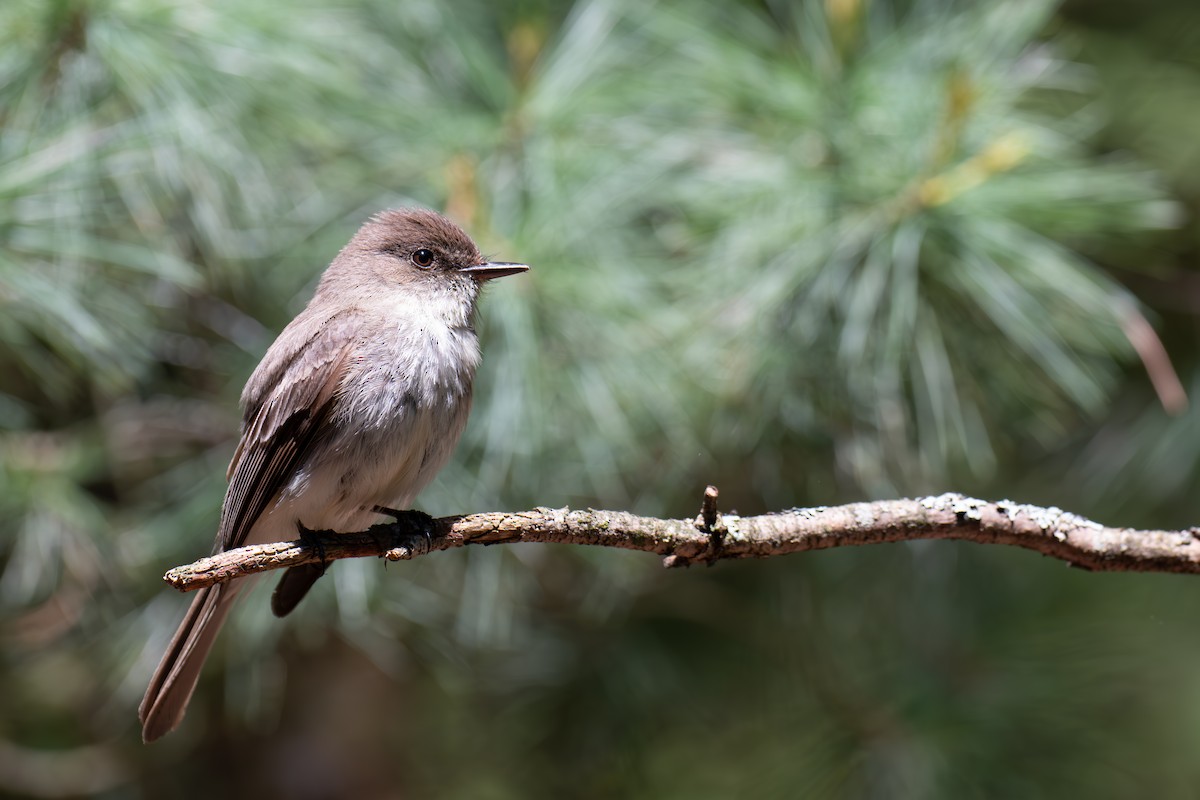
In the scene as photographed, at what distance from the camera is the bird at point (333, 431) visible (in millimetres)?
2414

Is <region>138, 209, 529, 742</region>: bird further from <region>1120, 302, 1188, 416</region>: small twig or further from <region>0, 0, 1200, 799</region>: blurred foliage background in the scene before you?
<region>1120, 302, 1188, 416</region>: small twig

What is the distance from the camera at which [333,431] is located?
2.47m

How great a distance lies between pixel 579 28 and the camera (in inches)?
125

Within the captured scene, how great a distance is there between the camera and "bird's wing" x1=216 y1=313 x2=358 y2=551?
2504mm

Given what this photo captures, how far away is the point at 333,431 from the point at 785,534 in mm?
959

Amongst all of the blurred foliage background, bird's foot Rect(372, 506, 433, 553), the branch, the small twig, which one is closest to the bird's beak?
the blurred foliage background

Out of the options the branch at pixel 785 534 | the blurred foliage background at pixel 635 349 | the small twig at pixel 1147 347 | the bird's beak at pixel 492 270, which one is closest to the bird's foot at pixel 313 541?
the branch at pixel 785 534

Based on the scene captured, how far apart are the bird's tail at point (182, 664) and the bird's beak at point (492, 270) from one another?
0.81 metres

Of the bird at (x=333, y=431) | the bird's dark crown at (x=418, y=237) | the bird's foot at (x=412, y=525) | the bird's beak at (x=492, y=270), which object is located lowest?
the bird's foot at (x=412, y=525)

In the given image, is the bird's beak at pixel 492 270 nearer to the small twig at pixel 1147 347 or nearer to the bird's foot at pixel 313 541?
the bird's foot at pixel 313 541

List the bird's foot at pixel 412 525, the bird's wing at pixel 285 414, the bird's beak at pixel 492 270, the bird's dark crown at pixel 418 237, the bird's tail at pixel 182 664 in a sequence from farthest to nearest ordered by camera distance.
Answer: the bird's dark crown at pixel 418 237 → the bird's beak at pixel 492 270 → the bird's wing at pixel 285 414 → the bird's tail at pixel 182 664 → the bird's foot at pixel 412 525

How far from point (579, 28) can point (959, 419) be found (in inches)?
51.9

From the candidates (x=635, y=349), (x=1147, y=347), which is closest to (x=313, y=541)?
(x=635, y=349)

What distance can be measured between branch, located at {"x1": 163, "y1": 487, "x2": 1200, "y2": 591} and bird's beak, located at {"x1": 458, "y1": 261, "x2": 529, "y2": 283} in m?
0.76
